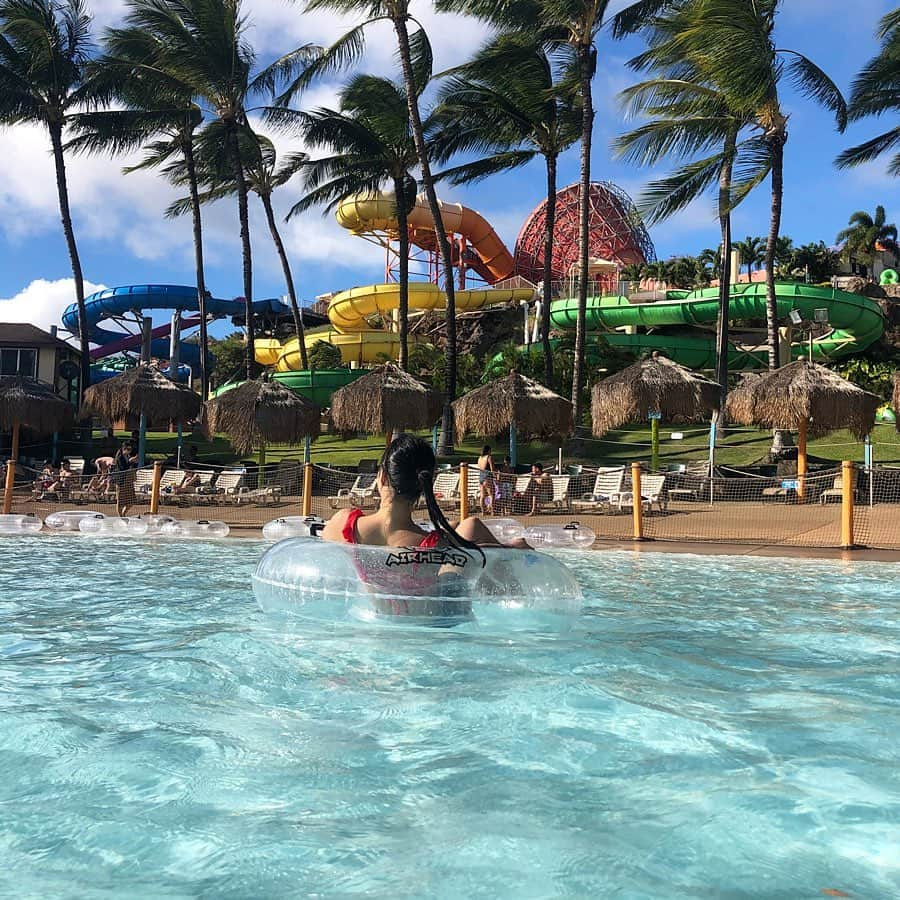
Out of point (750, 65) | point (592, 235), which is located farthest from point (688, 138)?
point (592, 235)

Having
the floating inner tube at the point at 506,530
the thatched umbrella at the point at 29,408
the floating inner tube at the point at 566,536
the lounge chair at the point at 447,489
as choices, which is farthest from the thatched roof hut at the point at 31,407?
the floating inner tube at the point at 566,536

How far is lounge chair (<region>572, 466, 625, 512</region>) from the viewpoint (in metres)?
15.2

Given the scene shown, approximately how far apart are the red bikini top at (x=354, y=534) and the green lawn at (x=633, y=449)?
14.9m

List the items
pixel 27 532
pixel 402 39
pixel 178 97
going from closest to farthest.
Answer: pixel 27 532, pixel 402 39, pixel 178 97

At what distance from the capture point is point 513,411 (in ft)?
58.0

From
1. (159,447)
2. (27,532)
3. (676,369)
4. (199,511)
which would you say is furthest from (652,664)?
(159,447)

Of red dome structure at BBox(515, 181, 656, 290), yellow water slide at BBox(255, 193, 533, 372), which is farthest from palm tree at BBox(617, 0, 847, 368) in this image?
red dome structure at BBox(515, 181, 656, 290)

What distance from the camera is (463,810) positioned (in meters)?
2.80

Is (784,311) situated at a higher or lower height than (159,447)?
higher

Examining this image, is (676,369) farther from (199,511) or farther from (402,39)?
(402,39)

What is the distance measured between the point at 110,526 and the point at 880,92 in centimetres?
2004

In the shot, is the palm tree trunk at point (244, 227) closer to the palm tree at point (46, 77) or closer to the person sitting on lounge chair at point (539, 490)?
the palm tree at point (46, 77)

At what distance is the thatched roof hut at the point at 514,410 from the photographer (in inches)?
701

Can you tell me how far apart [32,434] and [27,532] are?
1443 centimetres
